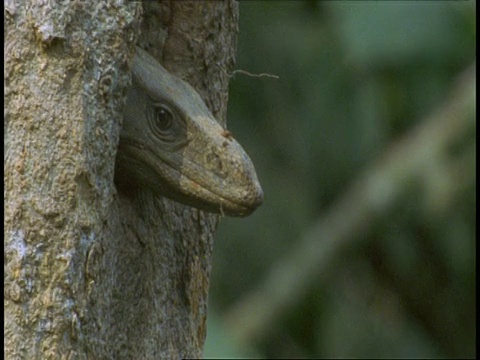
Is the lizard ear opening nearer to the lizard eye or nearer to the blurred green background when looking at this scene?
the lizard eye

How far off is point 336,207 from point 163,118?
175 inches

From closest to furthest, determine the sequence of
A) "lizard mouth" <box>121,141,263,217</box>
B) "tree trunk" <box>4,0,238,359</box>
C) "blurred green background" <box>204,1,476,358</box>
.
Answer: "tree trunk" <box>4,0,238,359</box> < "lizard mouth" <box>121,141,263,217</box> < "blurred green background" <box>204,1,476,358</box>

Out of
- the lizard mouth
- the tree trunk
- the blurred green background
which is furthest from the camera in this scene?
the blurred green background

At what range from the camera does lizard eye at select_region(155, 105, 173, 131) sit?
A: 1.64 meters

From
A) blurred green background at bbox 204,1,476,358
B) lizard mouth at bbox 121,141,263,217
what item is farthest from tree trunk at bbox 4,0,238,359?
blurred green background at bbox 204,1,476,358

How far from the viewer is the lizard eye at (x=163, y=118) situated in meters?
1.64

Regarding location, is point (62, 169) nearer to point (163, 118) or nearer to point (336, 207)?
point (163, 118)

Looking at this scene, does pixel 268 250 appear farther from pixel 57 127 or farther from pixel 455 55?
pixel 57 127

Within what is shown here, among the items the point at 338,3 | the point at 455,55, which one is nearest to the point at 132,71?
the point at 338,3

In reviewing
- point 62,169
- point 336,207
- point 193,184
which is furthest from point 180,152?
point 336,207

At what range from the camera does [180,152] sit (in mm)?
1644

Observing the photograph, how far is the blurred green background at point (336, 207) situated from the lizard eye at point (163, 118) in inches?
157

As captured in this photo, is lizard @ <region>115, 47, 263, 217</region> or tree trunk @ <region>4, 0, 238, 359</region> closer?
tree trunk @ <region>4, 0, 238, 359</region>

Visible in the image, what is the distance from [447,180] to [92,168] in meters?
4.27
